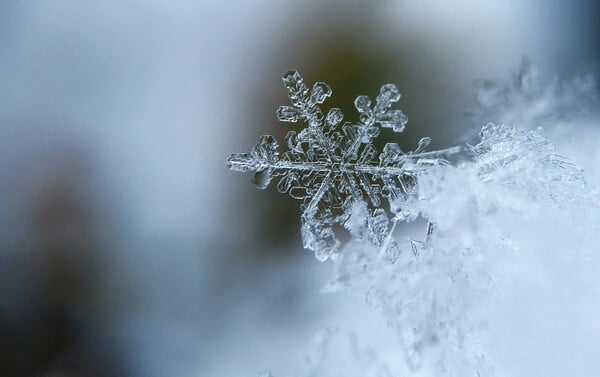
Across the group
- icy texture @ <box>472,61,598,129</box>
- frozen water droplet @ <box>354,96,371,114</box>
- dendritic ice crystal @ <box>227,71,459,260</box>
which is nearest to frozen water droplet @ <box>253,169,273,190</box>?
dendritic ice crystal @ <box>227,71,459,260</box>

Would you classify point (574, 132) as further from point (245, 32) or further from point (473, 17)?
point (245, 32)

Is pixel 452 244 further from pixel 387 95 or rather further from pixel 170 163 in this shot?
pixel 170 163

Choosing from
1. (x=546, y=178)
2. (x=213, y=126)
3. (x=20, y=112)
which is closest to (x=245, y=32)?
(x=213, y=126)

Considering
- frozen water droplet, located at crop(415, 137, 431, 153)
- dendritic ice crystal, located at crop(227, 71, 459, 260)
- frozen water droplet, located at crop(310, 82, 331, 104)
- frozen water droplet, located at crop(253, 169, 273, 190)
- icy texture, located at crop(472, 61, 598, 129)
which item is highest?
icy texture, located at crop(472, 61, 598, 129)

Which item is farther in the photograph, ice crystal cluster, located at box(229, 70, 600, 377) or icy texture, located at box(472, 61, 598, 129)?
icy texture, located at box(472, 61, 598, 129)

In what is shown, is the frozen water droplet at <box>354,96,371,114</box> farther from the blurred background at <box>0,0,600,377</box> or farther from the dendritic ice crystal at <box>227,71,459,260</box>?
the blurred background at <box>0,0,600,377</box>

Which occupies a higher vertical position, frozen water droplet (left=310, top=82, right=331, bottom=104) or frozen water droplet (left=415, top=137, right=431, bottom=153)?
frozen water droplet (left=415, top=137, right=431, bottom=153)

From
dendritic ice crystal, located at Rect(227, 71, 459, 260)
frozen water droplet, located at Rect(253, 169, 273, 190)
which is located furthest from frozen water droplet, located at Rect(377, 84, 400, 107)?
frozen water droplet, located at Rect(253, 169, 273, 190)
